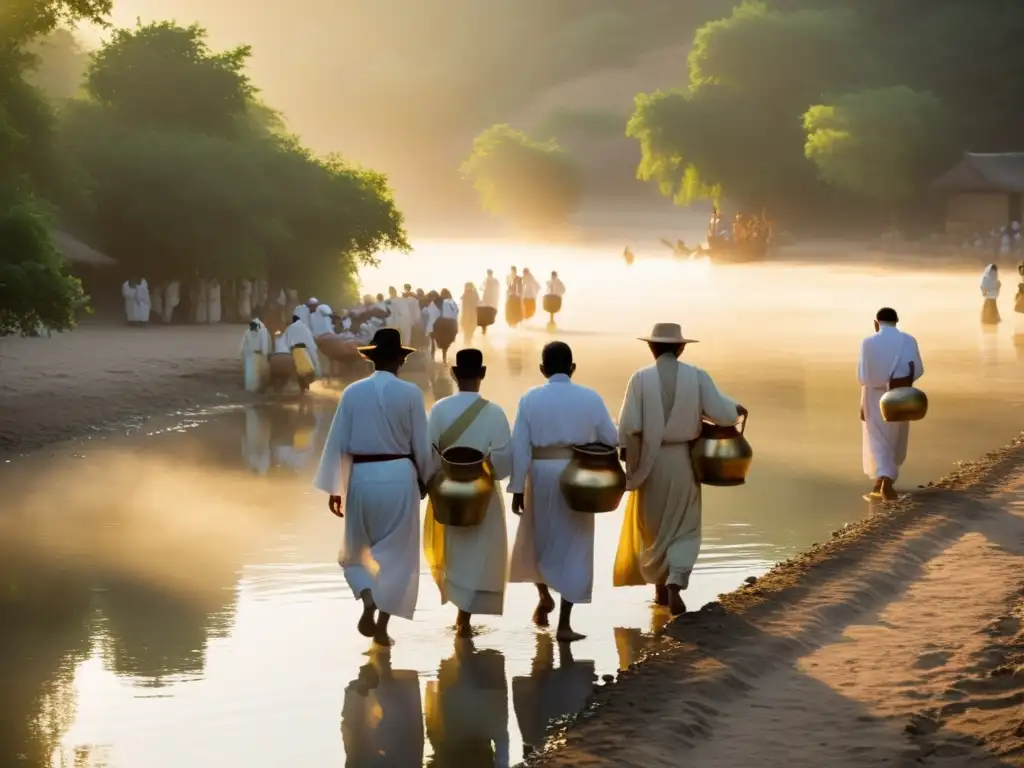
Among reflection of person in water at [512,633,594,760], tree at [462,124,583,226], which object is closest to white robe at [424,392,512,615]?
reflection of person in water at [512,633,594,760]

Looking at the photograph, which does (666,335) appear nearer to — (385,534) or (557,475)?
(557,475)

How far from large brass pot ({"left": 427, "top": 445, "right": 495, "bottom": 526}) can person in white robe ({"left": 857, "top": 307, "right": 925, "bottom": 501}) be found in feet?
17.4

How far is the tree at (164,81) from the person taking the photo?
40594mm

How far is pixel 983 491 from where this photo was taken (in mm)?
12867

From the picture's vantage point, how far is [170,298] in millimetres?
37312

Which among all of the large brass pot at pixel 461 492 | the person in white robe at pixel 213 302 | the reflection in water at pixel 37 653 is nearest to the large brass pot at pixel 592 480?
the large brass pot at pixel 461 492

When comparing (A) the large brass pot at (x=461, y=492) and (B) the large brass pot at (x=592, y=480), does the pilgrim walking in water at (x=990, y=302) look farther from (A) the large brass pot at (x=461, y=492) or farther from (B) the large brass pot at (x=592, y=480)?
(A) the large brass pot at (x=461, y=492)

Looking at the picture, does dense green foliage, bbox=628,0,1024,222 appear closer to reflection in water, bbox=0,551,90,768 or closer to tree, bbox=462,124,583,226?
tree, bbox=462,124,583,226

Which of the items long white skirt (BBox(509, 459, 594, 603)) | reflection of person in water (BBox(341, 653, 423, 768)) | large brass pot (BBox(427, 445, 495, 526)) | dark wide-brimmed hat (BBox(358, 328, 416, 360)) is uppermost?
dark wide-brimmed hat (BBox(358, 328, 416, 360))

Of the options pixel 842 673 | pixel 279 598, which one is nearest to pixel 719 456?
pixel 842 673

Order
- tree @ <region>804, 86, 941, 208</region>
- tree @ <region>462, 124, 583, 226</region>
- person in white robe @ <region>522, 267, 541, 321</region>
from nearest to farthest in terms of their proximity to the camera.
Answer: person in white robe @ <region>522, 267, 541, 321</region>
tree @ <region>804, 86, 941, 208</region>
tree @ <region>462, 124, 583, 226</region>

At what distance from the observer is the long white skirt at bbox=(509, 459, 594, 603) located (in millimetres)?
8984

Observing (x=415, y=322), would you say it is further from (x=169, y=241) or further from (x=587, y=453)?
(x=587, y=453)

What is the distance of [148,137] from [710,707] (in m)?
32.3
